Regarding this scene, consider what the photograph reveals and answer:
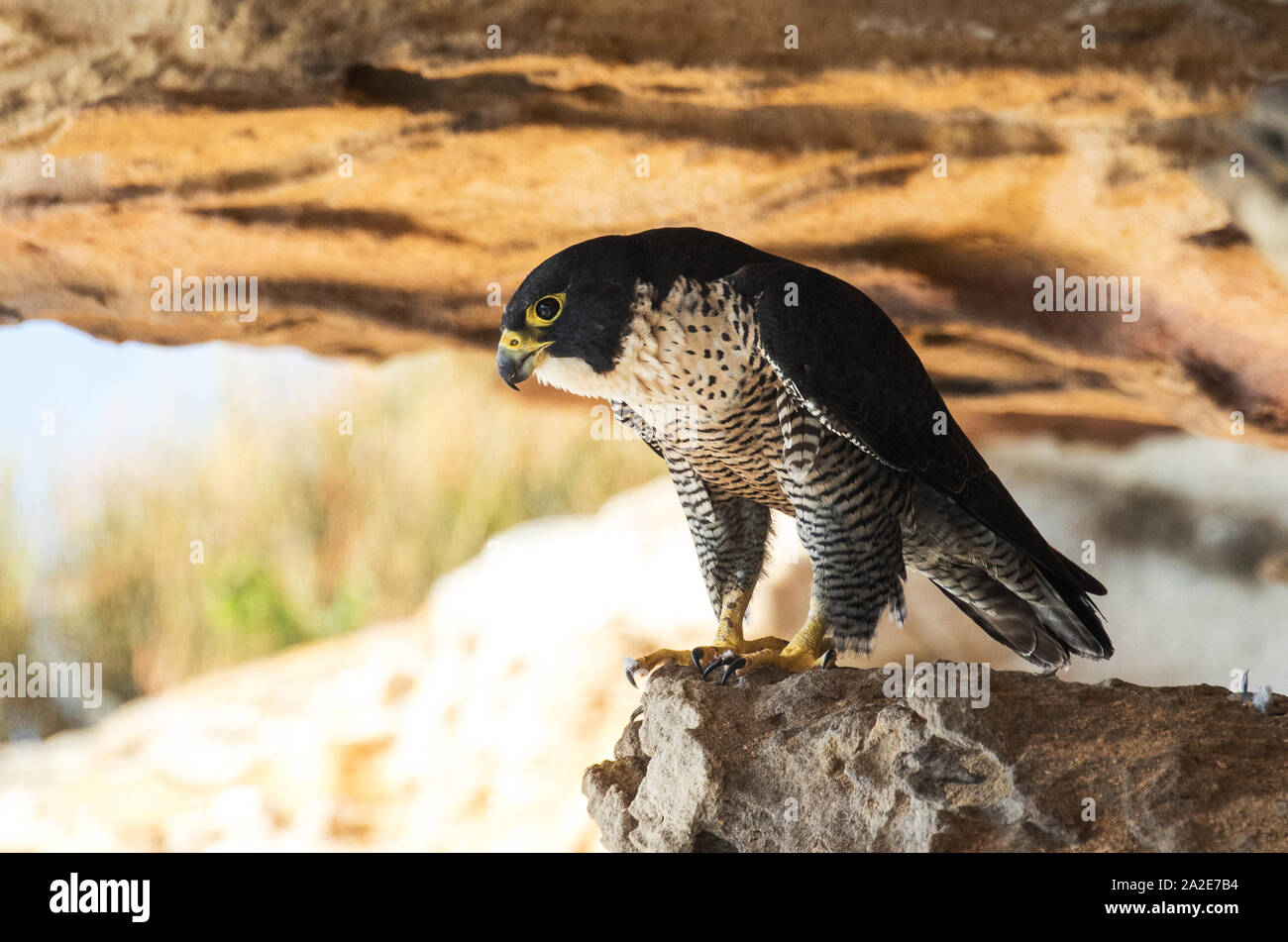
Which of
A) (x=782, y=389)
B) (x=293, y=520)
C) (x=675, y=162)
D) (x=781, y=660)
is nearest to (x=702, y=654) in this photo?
(x=781, y=660)

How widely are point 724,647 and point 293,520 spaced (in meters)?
3.32

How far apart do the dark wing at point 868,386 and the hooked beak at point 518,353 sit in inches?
23.5

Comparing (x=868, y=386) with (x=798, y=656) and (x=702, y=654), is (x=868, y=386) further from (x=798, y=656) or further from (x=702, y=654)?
(x=702, y=654)

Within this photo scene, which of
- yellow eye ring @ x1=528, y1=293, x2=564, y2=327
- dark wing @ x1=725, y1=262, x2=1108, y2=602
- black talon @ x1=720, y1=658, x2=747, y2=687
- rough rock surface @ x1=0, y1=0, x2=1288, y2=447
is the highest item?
rough rock surface @ x1=0, y1=0, x2=1288, y2=447

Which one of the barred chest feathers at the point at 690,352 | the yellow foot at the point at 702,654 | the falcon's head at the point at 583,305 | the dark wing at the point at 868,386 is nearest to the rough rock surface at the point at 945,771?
the yellow foot at the point at 702,654

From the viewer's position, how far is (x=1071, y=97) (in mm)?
4535

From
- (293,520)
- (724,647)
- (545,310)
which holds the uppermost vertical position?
(545,310)

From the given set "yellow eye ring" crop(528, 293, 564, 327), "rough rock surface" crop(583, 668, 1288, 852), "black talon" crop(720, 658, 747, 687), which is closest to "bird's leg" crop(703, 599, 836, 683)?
"black talon" crop(720, 658, 747, 687)

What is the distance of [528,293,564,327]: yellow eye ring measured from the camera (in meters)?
3.08

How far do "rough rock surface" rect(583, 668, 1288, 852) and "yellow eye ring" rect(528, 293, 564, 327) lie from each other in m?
1.11

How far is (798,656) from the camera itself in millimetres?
3238

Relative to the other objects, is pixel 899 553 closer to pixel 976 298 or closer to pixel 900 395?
pixel 900 395

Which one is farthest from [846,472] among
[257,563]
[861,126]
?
[257,563]

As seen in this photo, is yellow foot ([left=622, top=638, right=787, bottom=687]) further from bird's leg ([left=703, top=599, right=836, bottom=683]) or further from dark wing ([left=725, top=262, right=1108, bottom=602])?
dark wing ([left=725, top=262, right=1108, bottom=602])
